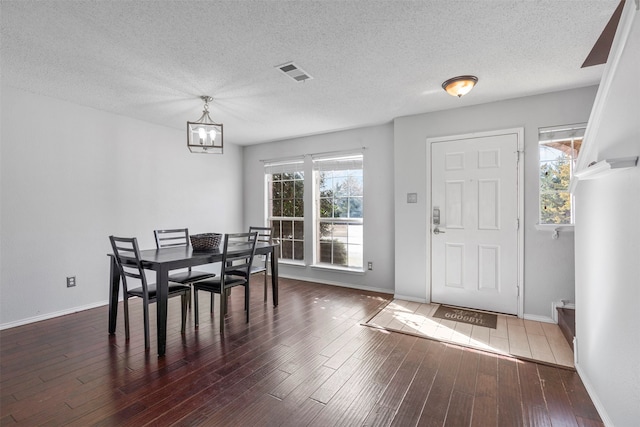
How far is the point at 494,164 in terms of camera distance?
345cm

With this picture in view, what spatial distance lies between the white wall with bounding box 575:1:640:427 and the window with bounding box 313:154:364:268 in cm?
293

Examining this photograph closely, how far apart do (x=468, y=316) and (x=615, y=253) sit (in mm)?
2060

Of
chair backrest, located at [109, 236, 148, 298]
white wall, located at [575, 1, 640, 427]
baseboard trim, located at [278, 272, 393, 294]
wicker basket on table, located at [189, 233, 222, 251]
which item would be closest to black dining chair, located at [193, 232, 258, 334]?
wicker basket on table, located at [189, 233, 222, 251]

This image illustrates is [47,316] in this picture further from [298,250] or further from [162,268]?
[298,250]

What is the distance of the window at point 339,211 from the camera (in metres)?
4.71

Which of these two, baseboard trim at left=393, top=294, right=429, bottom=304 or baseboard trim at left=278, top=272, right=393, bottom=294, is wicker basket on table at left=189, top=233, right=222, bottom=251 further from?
baseboard trim at left=393, top=294, right=429, bottom=304

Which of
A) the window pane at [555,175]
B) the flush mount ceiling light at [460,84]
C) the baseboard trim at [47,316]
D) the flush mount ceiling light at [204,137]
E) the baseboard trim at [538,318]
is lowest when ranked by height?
the baseboard trim at [538,318]

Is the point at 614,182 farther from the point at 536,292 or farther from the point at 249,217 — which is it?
the point at 249,217

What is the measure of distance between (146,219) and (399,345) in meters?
3.75

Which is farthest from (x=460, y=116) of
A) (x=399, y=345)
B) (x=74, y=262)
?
(x=74, y=262)

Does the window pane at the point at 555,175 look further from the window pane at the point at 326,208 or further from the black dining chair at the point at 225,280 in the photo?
the black dining chair at the point at 225,280

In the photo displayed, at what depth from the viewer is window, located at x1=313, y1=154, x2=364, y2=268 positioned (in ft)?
15.5

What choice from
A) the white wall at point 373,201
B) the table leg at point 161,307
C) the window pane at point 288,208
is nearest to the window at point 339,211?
the white wall at point 373,201

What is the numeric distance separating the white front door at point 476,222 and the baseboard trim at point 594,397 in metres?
1.28
